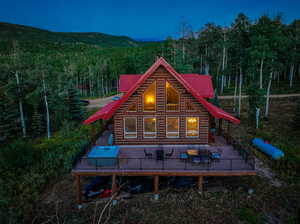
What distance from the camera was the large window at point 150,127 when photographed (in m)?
15.0

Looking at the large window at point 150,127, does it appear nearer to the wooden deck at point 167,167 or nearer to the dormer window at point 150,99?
the dormer window at point 150,99

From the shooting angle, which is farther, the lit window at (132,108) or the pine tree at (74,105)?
the pine tree at (74,105)

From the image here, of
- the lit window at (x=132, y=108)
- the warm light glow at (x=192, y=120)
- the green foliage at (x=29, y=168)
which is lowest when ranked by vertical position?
the green foliage at (x=29, y=168)

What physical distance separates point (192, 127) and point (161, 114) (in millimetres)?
2596

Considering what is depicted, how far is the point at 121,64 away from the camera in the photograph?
69.3 meters

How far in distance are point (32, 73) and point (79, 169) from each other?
20.7 m

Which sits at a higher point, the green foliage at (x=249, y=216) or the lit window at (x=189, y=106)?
the lit window at (x=189, y=106)

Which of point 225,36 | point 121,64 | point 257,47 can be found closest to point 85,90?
point 121,64

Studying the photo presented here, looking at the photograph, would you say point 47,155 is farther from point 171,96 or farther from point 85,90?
point 85,90

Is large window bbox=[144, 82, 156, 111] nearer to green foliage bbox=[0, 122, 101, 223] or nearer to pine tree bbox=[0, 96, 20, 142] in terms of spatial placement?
green foliage bbox=[0, 122, 101, 223]

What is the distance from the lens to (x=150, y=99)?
14.8 meters

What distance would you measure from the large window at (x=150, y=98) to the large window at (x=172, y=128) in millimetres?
1670

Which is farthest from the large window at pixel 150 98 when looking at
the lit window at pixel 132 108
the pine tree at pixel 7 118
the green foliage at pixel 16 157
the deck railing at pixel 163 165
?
the pine tree at pixel 7 118

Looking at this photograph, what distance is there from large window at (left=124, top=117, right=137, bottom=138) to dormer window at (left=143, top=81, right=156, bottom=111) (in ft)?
4.57
